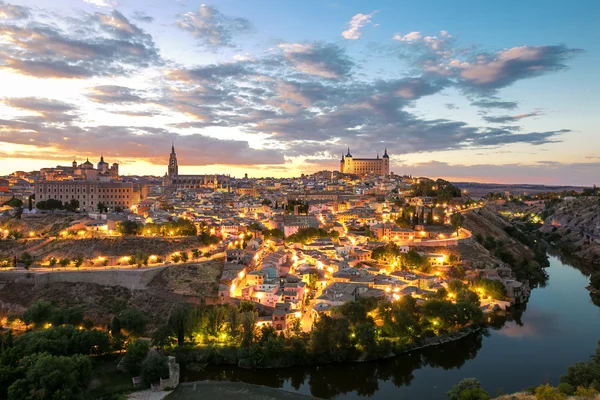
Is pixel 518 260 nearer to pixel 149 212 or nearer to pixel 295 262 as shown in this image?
pixel 295 262

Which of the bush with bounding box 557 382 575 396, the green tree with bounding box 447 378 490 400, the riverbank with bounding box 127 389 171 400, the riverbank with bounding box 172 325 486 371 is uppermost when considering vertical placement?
the bush with bounding box 557 382 575 396

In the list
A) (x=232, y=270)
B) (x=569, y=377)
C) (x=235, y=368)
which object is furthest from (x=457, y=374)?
(x=232, y=270)

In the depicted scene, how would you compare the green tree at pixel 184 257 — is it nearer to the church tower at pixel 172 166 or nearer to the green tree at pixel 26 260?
the green tree at pixel 26 260

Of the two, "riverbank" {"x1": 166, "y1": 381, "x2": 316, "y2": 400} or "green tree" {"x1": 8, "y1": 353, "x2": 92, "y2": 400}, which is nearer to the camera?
"green tree" {"x1": 8, "y1": 353, "x2": 92, "y2": 400}

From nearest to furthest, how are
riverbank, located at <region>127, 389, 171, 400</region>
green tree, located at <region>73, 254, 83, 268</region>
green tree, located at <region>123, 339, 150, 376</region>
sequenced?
riverbank, located at <region>127, 389, 171, 400</region>
green tree, located at <region>123, 339, 150, 376</region>
green tree, located at <region>73, 254, 83, 268</region>

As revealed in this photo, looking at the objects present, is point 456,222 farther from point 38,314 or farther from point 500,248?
point 38,314

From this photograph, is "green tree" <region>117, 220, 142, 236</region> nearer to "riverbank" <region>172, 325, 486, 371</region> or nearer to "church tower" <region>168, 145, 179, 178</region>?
"riverbank" <region>172, 325, 486, 371</region>

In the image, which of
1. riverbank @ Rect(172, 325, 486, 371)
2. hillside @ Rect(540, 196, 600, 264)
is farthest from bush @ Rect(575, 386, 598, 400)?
hillside @ Rect(540, 196, 600, 264)
